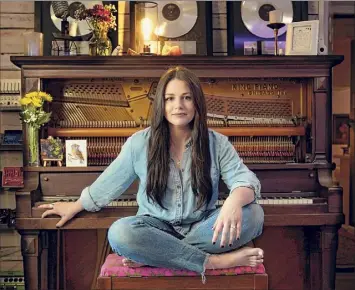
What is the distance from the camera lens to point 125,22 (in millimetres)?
3791

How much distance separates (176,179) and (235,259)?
0.41 metres

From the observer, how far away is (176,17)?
12.2 ft

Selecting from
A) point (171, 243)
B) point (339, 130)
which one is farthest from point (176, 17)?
point (339, 130)

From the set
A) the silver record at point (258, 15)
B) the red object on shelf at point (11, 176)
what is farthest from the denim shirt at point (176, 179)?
the silver record at point (258, 15)

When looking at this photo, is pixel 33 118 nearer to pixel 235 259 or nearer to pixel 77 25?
pixel 77 25

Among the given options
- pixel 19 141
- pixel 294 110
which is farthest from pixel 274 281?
pixel 19 141

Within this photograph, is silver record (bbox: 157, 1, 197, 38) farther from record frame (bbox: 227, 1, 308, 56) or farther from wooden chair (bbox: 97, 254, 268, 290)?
wooden chair (bbox: 97, 254, 268, 290)

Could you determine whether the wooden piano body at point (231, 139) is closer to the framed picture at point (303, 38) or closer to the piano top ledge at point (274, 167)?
the piano top ledge at point (274, 167)

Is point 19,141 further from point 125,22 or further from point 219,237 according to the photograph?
point 219,237

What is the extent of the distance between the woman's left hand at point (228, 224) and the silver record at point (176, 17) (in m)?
1.75

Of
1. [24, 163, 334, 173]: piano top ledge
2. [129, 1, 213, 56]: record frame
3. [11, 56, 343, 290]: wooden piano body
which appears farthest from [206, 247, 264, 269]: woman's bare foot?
[129, 1, 213, 56]: record frame

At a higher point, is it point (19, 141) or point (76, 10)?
point (76, 10)

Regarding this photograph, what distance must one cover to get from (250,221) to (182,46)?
65.7 inches

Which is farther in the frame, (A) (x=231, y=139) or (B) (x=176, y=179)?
(A) (x=231, y=139)
